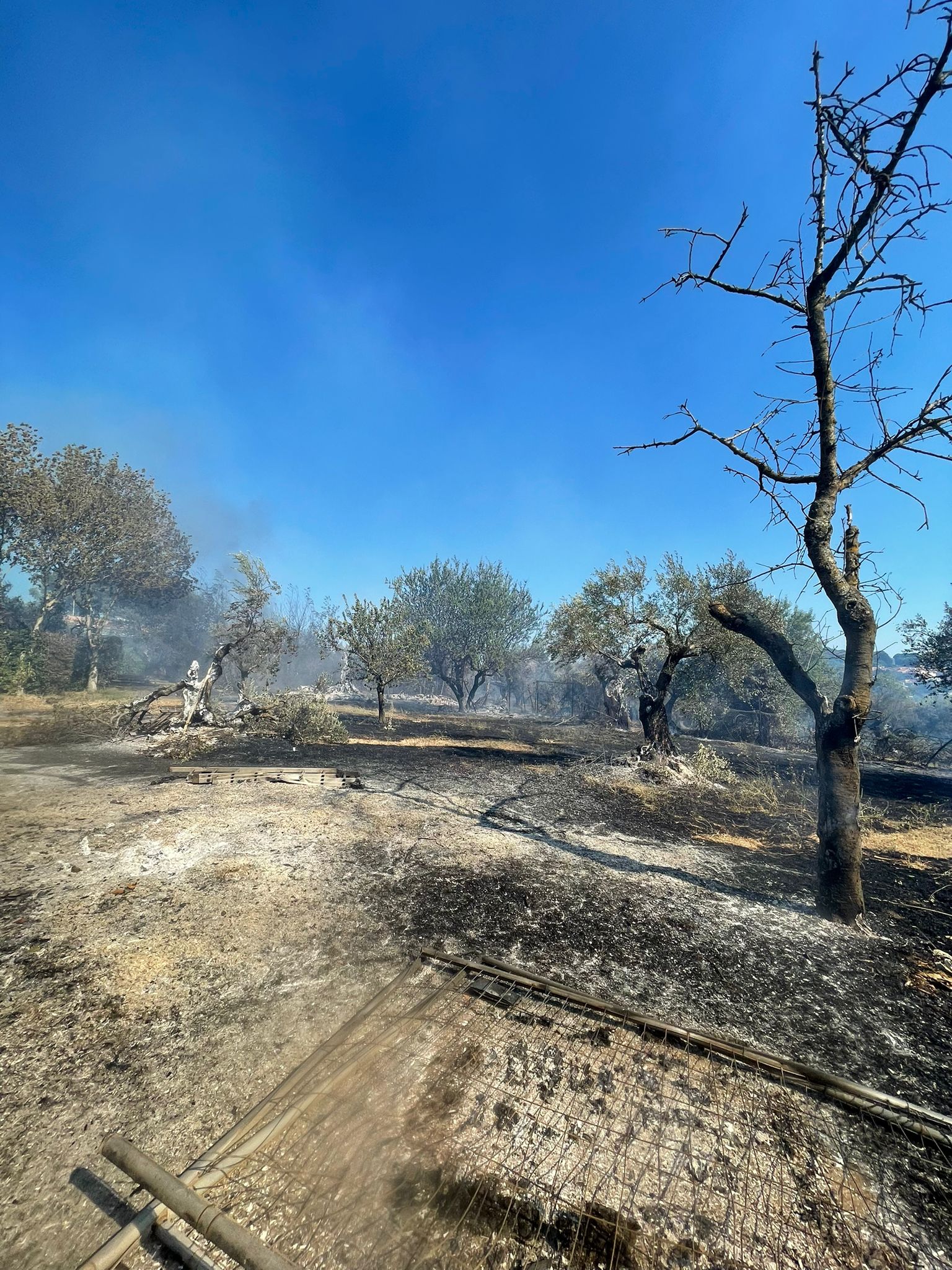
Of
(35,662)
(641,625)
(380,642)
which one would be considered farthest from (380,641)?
(35,662)

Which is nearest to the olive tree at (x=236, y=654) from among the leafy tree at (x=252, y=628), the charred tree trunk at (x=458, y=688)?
the leafy tree at (x=252, y=628)

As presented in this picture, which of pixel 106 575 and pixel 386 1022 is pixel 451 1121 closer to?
pixel 386 1022

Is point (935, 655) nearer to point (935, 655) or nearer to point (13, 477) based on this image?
point (935, 655)

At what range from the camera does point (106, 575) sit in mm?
30703

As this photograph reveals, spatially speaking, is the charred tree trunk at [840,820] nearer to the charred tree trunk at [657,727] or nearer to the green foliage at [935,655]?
the charred tree trunk at [657,727]

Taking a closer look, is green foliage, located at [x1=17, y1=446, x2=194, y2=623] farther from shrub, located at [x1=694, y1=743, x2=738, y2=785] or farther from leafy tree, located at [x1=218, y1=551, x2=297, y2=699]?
shrub, located at [x1=694, y1=743, x2=738, y2=785]

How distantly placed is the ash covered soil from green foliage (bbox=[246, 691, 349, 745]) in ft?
27.0

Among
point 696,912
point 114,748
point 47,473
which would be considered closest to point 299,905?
point 696,912

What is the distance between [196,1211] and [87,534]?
3285cm

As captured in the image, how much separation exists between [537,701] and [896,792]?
34.5 meters

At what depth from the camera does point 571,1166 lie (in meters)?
2.40

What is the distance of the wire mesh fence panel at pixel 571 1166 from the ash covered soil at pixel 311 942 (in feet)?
1.54

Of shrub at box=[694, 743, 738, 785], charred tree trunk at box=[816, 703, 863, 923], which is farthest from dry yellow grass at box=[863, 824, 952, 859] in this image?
shrub at box=[694, 743, 738, 785]

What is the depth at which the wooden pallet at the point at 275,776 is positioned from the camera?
9961 mm
